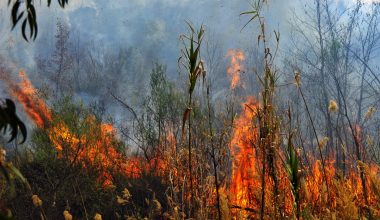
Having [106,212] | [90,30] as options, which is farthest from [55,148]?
[90,30]

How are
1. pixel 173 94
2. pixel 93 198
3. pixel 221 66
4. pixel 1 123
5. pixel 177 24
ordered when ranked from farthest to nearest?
pixel 177 24 < pixel 221 66 < pixel 173 94 < pixel 93 198 < pixel 1 123

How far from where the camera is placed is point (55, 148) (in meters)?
10.2

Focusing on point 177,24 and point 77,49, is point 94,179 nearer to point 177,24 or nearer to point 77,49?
point 77,49

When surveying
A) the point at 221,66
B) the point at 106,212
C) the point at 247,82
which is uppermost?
the point at 221,66

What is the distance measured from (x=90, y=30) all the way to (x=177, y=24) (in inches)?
465

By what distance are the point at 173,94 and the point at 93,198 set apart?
6.76 meters

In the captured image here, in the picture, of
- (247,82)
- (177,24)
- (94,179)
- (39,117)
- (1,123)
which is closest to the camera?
(1,123)

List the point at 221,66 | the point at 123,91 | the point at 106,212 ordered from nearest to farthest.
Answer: the point at 106,212, the point at 123,91, the point at 221,66

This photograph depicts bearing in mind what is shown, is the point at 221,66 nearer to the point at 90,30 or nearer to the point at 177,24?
the point at 177,24

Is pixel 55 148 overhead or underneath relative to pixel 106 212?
overhead

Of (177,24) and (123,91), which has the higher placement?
(177,24)

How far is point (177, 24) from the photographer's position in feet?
176

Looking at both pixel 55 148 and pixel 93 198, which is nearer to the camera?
pixel 93 198

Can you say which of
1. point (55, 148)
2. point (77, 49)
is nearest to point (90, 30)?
point (77, 49)
